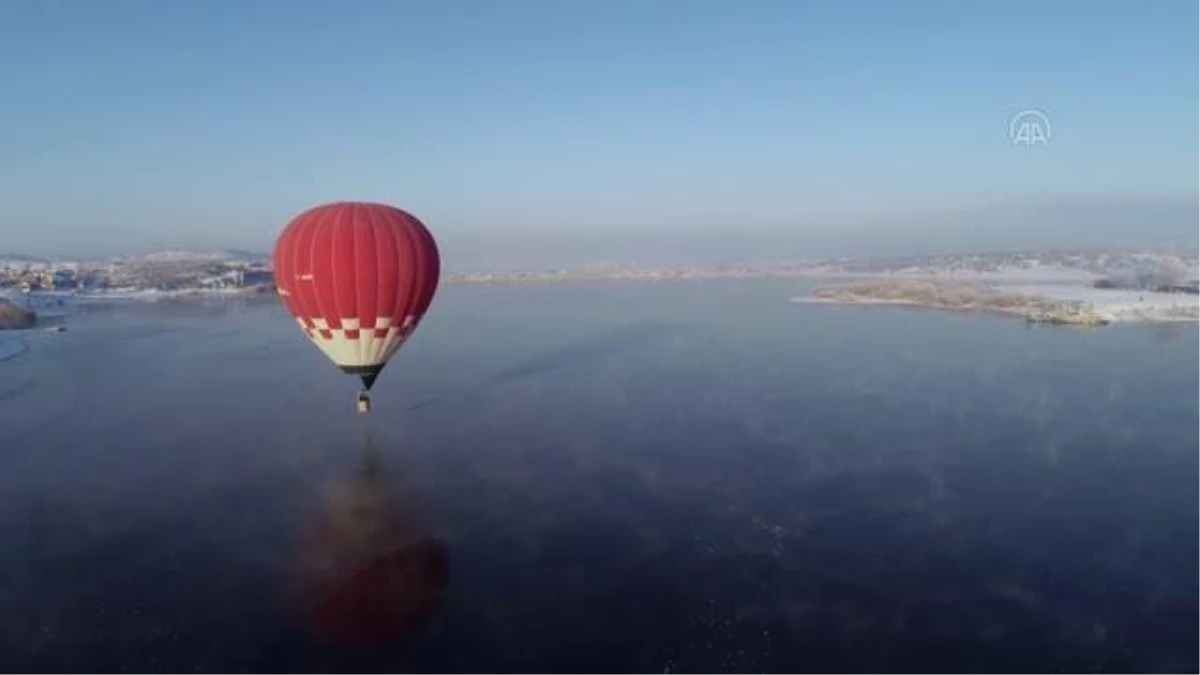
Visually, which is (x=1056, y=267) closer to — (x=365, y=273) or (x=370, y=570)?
(x=365, y=273)

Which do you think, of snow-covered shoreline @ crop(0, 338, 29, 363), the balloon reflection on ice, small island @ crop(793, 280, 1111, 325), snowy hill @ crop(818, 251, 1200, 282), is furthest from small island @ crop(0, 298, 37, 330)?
snowy hill @ crop(818, 251, 1200, 282)

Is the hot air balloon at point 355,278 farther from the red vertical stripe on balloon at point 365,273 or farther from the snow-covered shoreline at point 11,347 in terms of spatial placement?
the snow-covered shoreline at point 11,347

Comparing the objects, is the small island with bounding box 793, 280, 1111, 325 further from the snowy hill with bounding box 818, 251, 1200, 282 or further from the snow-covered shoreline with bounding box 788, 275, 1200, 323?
the snowy hill with bounding box 818, 251, 1200, 282

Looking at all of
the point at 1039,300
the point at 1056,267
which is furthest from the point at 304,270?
the point at 1056,267

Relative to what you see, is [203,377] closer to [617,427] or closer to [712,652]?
[617,427]

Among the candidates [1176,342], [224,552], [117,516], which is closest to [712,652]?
[224,552]
